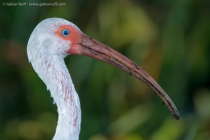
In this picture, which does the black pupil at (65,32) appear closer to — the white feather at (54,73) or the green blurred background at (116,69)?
the white feather at (54,73)

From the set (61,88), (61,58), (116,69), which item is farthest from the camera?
(116,69)

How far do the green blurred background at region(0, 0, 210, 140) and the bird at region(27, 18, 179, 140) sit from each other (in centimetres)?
323

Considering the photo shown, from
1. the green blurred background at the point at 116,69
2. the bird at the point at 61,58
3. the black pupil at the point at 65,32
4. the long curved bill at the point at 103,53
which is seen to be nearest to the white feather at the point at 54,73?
the bird at the point at 61,58

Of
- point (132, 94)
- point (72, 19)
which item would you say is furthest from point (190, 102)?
point (72, 19)

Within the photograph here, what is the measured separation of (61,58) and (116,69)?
155 inches

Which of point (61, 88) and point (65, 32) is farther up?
point (65, 32)

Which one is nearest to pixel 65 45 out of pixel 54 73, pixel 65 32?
pixel 65 32

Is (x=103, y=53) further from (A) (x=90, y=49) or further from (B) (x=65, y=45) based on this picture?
(B) (x=65, y=45)

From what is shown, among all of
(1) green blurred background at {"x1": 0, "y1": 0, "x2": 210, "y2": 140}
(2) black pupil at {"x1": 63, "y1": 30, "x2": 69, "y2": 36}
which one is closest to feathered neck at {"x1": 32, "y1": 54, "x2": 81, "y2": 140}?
(2) black pupil at {"x1": 63, "y1": 30, "x2": 69, "y2": 36}

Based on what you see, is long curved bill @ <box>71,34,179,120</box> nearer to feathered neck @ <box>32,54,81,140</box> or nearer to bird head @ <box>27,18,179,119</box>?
bird head @ <box>27,18,179,119</box>

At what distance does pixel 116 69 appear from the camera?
8922 millimetres

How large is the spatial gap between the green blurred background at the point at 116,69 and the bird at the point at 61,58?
3.23 m

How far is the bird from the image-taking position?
15.8ft

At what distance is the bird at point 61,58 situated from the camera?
4828 millimetres
